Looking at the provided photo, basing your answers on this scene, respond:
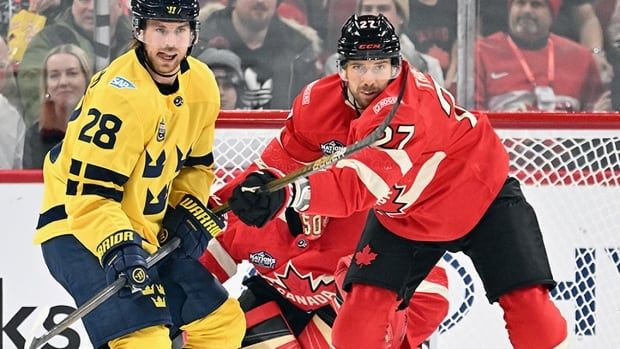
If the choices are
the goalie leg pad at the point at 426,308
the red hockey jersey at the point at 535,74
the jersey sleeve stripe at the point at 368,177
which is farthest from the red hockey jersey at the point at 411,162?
the red hockey jersey at the point at 535,74

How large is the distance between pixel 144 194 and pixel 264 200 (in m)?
0.34

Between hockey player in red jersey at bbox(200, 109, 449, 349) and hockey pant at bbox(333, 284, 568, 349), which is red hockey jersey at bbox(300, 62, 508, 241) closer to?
hockey player in red jersey at bbox(200, 109, 449, 349)

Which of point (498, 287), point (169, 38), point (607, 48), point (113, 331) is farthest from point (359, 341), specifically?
point (607, 48)

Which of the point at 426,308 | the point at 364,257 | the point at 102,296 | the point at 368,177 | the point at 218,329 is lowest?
the point at 426,308

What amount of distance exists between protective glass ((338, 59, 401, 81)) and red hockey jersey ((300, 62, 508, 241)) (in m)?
0.02

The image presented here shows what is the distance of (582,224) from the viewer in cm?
395

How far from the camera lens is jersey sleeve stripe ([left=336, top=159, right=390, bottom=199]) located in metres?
3.04

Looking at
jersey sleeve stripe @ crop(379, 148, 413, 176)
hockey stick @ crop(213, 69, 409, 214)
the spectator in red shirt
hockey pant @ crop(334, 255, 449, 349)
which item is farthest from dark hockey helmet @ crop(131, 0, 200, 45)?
the spectator in red shirt

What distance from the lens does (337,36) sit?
4199mm

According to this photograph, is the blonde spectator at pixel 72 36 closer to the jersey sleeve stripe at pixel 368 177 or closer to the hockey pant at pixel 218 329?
the hockey pant at pixel 218 329

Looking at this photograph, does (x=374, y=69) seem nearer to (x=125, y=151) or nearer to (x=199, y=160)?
(x=199, y=160)

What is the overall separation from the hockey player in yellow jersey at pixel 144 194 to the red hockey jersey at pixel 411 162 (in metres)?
0.33

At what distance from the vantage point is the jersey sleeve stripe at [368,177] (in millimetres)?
3037

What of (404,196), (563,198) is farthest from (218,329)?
(563,198)
